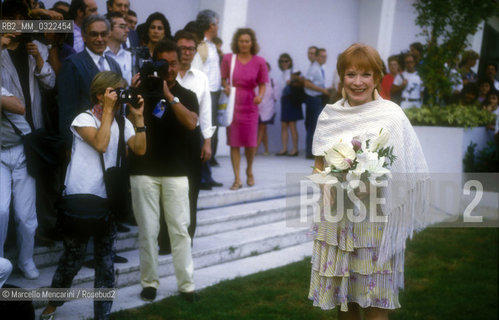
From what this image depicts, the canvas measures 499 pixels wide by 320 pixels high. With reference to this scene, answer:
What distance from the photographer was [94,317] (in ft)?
16.8

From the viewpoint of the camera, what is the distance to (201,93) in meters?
6.70

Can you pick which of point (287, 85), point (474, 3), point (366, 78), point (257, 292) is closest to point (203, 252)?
point (257, 292)

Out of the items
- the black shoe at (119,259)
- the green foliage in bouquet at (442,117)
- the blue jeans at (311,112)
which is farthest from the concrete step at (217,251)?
the blue jeans at (311,112)

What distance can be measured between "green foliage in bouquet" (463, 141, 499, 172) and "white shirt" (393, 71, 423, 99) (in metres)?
1.74

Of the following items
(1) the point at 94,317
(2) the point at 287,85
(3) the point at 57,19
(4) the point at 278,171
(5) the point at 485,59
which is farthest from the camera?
(5) the point at 485,59

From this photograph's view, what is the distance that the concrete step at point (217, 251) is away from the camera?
19.0 ft

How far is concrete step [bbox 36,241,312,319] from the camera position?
5.45 m

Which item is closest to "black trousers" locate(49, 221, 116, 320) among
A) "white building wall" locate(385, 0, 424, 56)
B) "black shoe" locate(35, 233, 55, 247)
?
"black shoe" locate(35, 233, 55, 247)

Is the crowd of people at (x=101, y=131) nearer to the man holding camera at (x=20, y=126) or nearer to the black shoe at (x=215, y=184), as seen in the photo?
the man holding camera at (x=20, y=126)

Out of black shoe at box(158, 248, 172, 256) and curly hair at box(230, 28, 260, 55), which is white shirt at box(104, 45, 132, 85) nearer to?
black shoe at box(158, 248, 172, 256)

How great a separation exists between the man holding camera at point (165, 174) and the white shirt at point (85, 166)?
0.75 metres

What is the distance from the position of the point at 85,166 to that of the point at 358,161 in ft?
6.89

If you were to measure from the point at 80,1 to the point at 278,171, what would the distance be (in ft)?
17.7

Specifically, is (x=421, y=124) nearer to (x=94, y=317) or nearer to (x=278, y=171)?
(x=278, y=171)
